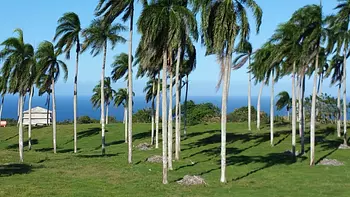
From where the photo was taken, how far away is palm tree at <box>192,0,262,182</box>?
23.2 metres

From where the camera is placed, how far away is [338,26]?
120 feet

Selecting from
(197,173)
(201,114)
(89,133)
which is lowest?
(197,173)

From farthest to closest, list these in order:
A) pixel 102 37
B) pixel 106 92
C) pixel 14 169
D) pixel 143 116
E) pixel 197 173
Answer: pixel 143 116 → pixel 106 92 → pixel 102 37 → pixel 14 169 → pixel 197 173

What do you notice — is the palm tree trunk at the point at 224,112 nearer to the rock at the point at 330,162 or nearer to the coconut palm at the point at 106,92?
the rock at the point at 330,162

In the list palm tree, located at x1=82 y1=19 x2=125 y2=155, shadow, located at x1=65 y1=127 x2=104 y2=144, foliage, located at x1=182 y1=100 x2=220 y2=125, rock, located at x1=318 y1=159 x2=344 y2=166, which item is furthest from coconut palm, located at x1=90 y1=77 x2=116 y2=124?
rock, located at x1=318 y1=159 x2=344 y2=166

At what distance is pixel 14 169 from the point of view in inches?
1113

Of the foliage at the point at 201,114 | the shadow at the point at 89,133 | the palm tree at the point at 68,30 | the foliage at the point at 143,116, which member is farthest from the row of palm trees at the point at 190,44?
the foliage at the point at 143,116

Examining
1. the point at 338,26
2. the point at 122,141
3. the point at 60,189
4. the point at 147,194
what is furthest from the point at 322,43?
the point at 122,141

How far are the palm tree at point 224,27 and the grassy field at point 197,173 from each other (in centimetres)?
310

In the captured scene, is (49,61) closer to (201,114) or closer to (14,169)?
(14,169)

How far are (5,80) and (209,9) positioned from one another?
694 inches

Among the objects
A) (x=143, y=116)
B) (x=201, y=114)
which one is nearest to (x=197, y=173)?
(x=201, y=114)

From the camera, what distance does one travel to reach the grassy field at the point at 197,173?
21016 mm

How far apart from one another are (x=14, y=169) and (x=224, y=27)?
16.0 metres
